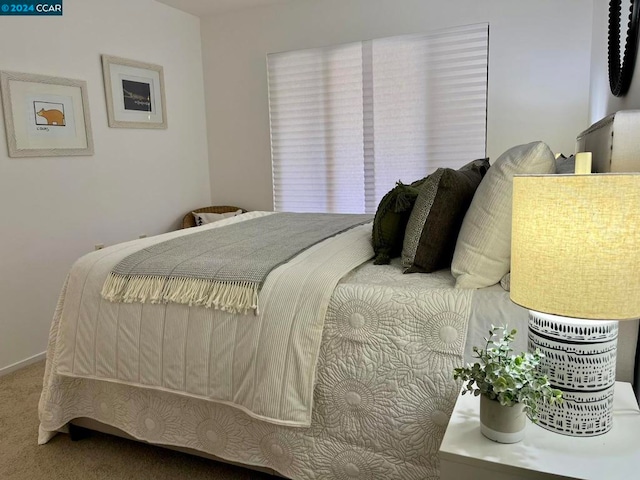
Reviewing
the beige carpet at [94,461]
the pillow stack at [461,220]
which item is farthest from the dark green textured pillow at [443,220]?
the beige carpet at [94,461]

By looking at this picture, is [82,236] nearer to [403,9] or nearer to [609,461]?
[403,9]

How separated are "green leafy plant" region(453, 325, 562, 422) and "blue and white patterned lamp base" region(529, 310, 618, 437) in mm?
35

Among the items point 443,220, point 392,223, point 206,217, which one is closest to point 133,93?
point 206,217

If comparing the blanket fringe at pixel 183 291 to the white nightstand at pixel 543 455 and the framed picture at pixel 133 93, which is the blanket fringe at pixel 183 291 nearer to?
the white nightstand at pixel 543 455

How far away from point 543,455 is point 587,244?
17.9 inches

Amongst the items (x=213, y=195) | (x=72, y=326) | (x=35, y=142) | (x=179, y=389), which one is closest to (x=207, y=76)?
(x=213, y=195)

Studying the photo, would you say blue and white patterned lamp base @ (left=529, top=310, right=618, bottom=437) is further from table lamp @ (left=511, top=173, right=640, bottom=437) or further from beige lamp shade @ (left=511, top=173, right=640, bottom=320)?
beige lamp shade @ (left=511, top=173, right=640, bottom=320)

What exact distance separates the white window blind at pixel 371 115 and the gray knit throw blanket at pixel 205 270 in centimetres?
182

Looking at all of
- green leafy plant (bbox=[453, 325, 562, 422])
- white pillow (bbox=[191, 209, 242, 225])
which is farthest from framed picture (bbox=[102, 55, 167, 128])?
green leafy plant (bbox=[453, 325, 562, 422])

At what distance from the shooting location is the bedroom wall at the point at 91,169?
2.89 meters

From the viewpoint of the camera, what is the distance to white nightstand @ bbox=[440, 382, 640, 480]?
3.04 feet

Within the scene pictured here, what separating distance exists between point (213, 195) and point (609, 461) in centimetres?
413

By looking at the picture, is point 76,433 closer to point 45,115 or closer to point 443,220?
point 443,220

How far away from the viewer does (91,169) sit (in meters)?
3.38
